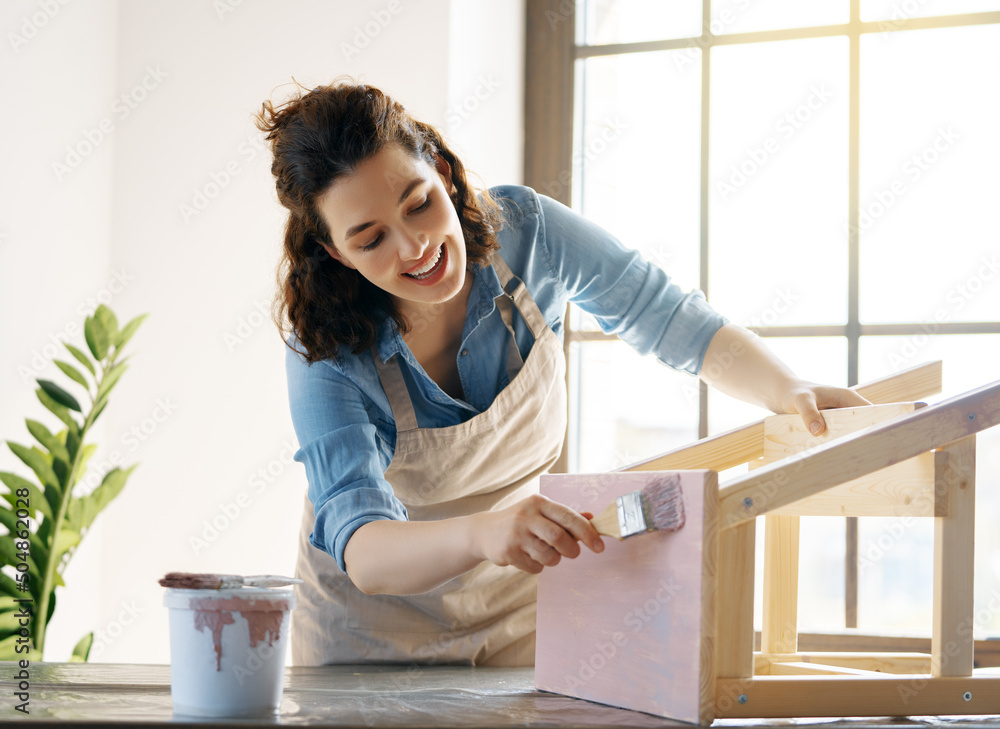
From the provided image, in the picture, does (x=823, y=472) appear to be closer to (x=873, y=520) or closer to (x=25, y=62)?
(x=873, y=520)

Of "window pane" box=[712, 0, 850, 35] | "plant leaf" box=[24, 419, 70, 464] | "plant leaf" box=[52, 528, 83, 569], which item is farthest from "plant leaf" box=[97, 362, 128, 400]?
"window pane" box=[712, 0, 850, 35]

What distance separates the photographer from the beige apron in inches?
49.3

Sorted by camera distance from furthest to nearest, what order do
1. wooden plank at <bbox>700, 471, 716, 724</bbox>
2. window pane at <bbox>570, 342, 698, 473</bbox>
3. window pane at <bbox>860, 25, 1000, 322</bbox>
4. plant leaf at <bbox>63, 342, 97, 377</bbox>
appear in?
window pane at <bbox>570, 342, 698, 473</bbox> < window pane at <bbox>860, 25, 1000, 322</bbox> < plant leaf at <bbox>63, 342, 97, 377</bbox> < wooden plank at <bbox>700, 471, 716, 724</bbox>

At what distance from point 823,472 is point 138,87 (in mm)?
1897

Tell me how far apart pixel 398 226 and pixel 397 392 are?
0.25 m

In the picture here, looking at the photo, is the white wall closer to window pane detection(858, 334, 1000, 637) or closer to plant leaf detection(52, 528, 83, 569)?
plant leaf detection(52, 528, 83, 569)

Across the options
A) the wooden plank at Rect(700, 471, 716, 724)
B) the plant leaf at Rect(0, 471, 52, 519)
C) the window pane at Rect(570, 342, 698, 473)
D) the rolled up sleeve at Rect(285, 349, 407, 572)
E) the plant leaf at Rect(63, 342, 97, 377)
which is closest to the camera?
the wooden plank at Rect(700, 471, 716, 724)

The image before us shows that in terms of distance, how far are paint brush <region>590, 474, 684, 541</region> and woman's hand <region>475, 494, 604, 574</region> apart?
0.13 feet

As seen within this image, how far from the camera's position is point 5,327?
181cm

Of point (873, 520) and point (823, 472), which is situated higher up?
point (823, 472)

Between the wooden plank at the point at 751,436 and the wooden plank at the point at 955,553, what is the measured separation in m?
0.23

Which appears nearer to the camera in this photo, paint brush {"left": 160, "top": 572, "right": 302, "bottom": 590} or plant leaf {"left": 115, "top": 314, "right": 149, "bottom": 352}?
paint brush {"left": 160, "top": 572, "right": 302, "bottom": 590}

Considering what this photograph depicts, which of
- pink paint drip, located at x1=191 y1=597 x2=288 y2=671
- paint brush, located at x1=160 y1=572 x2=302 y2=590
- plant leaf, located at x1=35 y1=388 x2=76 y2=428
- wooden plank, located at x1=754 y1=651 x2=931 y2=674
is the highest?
plant leaf, located at x1=35 y1=388 x2=76 y2=428

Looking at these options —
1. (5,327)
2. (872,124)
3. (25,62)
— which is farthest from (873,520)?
(25,62)
